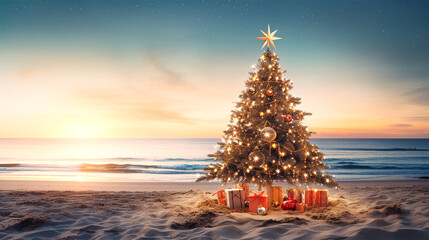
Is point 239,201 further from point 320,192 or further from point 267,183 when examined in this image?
point 320,192

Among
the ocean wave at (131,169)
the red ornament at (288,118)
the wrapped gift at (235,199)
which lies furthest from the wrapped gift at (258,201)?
the ocean wave at (131,169)

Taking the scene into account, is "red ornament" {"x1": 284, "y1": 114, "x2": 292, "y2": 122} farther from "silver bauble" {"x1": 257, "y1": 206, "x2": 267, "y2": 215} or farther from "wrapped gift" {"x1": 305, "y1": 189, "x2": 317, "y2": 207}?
"silver bauble" {"x1": 257, "y1": 206, "x2": 267, "y2": 215}

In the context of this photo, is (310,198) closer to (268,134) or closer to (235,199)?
(235,199)

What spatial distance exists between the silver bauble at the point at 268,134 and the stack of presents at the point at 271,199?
42.7 inches

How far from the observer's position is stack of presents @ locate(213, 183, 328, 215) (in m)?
5.54

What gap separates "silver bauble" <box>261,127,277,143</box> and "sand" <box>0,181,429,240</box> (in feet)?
4.79

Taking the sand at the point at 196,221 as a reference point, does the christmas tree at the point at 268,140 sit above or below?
above

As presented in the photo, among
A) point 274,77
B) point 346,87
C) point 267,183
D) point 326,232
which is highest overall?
point 346,87

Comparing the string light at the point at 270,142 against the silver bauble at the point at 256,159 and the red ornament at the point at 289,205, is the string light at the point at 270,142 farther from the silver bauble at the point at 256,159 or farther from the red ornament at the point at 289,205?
the red ornament at the point at 289,205

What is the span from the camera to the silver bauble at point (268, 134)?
5.57 m

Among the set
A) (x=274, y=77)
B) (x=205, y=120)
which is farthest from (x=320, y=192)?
(x=205, y=120)

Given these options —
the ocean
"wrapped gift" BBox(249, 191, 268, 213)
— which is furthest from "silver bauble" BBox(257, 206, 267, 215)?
the ocean

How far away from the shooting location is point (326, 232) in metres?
3.83

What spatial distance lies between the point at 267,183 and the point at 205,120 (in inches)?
1067
